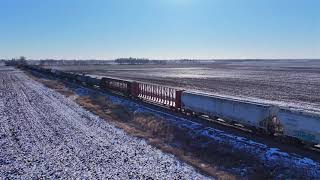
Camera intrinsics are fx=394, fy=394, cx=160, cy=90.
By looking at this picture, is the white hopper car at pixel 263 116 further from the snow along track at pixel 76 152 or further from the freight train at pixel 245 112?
the snow along track at pixel 76 152

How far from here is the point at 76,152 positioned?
15.9 metres

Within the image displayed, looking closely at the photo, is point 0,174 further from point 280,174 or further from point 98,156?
point 280,174

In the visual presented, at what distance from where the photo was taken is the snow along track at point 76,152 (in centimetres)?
1330

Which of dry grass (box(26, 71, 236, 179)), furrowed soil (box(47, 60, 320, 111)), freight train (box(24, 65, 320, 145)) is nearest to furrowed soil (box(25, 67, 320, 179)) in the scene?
dry grass (box(26, 71, 236, 179))

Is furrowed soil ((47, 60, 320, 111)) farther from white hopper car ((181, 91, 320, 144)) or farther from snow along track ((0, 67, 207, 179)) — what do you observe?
snow along track ((0, 67, 207, 179))

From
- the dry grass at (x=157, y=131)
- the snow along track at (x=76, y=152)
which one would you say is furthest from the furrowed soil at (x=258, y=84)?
the snow along track at (x=76, y=152)

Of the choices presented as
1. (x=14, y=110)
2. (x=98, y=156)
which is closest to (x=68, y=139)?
(x=98, y=156)

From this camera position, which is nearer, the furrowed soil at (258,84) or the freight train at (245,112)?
the freight train at (245,112)

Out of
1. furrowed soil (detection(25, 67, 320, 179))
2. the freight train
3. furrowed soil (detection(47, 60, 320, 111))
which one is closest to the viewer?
furrowed soil (detection(25, 67, 320, 179))

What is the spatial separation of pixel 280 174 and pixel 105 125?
11356 millimetres

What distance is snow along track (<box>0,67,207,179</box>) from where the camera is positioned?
1330cm

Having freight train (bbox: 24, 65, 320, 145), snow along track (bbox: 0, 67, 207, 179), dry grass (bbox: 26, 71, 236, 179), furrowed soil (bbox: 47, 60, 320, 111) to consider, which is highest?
freight train (bbox: 24, 65, 320, 145)

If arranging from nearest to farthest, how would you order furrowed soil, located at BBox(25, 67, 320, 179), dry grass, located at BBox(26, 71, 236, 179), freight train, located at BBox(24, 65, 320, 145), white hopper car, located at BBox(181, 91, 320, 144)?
1. furrowed soil, located at BBox(25, 67, 320, 179)
2. dry grass, located at BBox(26, 71, 236, 179)
3. white hopper car, located at BBox(181, 91, 320, 144)
4. freight train, located at BBox(24, 65, 320, 145)

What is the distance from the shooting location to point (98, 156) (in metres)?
15.3
